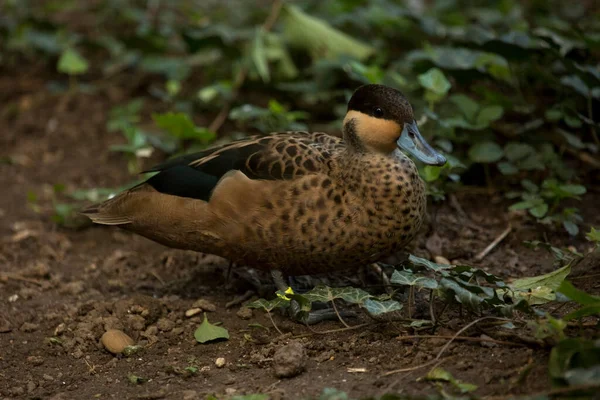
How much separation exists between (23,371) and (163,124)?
174 centimetres

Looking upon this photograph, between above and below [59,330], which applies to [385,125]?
above

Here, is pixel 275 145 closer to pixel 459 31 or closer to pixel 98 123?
pixel 459 31

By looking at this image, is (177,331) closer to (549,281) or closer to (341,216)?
(341,216)

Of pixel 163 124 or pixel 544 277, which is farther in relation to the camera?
pixel 163 124

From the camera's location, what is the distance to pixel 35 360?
3277 mm

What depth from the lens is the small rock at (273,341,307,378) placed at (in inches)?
113

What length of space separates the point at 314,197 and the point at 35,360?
52.8 inches

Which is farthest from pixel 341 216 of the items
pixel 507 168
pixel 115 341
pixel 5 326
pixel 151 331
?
pixel 5 326

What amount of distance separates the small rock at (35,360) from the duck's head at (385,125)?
160cm

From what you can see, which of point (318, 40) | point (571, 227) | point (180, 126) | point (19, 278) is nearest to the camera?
point (571, 227)

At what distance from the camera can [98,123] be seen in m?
5.94

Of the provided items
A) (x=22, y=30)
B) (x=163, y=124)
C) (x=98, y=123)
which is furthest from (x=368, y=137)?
→ (x=22, y=30)

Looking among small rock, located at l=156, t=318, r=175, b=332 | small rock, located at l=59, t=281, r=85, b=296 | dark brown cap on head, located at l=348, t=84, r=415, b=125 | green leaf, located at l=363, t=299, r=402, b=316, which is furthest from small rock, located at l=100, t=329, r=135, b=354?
dark brown cap on head, located at l=348, t=84, r=415, b=125

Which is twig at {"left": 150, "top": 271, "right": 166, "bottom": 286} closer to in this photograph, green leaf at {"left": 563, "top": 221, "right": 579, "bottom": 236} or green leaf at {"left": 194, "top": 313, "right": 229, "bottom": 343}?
green leaf at {"left": 194, "top": 313, "right": 229, "bottom": 343}
